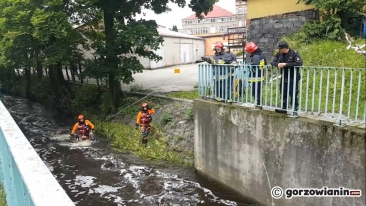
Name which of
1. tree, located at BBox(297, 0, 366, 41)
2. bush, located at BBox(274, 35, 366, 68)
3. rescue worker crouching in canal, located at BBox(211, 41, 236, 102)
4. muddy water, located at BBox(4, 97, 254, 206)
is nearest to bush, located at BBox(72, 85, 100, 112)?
muddy water, located at BBox(4, 97, 254, 206)

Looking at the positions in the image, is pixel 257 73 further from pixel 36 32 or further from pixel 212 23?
pixel 212 23

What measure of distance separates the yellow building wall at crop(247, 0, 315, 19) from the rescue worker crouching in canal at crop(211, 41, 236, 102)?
5216 millimetres

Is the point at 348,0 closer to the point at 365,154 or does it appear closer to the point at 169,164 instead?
the point at 365,154

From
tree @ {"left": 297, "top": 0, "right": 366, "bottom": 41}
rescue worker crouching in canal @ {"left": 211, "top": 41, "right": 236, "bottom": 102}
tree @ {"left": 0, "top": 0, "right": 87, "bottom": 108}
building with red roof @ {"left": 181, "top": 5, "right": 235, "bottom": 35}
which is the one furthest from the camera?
building with red roof @ {"left": 181, "top": 5, "right": 235, "bottom": 35}

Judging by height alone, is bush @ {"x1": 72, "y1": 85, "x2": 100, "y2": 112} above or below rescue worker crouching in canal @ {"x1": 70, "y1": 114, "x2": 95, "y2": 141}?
above

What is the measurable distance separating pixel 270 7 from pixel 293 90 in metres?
7.88

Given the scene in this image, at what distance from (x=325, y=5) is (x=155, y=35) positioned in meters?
6.67

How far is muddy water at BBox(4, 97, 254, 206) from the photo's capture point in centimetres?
769

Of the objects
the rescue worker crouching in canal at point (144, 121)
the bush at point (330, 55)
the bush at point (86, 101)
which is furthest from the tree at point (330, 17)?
the bush at point (86, 101)

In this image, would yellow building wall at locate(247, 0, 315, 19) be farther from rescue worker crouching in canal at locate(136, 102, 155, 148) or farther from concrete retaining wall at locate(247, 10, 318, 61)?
rescue worker crouching in canal at locate(136, 102, 155, 148)

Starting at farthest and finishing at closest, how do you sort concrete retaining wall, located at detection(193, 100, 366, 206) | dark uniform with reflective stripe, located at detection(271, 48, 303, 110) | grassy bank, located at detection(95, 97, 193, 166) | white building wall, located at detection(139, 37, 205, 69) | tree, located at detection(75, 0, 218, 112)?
white building wall, located at detection(139, 37, 205, 69) < tree, located at detection(75, 0, 218, 112) < grassy bank, located at detection(95, 97, 193, 166) < dark uniform with reflective stripe, located at detection(271, 48, 303, 110) < concrete retaining wall, located at detection(193, 100, 366, 206)

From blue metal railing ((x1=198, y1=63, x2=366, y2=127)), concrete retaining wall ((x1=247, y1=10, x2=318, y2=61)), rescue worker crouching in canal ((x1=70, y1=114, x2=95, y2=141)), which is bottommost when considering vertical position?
rescue worker crouching in canal ((x1=70, y1=114, x2=95, y2=141))

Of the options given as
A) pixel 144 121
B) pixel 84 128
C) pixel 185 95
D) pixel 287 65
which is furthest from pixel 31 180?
pixel 185 95

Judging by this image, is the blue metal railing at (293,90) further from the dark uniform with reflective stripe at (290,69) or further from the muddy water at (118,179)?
the muddy water at (118,179)
